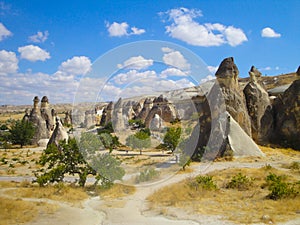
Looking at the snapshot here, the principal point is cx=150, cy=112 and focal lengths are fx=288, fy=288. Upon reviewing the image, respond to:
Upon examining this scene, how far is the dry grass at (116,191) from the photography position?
9.59m

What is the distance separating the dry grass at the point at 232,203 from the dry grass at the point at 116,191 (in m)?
1.10

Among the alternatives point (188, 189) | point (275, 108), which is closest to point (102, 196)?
point (188, 189)

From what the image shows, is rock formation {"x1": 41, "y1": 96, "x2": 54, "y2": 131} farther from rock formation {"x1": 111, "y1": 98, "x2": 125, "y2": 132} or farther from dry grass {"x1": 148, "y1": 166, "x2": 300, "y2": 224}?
dry grass {"x1": 148, "y1": 166, "x2": 300, "y2": 224}

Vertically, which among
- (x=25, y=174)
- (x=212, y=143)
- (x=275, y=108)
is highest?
(x=275, y=108)

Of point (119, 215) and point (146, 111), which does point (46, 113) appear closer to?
point (146, 111)

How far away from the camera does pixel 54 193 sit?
31.0 ft

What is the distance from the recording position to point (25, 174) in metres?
14.3

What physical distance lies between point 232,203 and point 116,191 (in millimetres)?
3955

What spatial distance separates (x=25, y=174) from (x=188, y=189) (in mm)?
8865

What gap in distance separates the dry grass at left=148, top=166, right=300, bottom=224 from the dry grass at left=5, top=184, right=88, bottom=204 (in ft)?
7.75

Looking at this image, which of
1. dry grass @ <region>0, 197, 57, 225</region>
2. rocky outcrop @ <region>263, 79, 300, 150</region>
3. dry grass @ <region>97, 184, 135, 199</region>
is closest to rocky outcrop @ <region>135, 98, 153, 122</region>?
rocky outcrop @ <region>263, 79, 300, 150</region>

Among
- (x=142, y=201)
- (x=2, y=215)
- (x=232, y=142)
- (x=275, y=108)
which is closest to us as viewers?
(x=2, y=215)

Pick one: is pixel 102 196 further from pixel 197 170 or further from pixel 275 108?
pixel 275 108

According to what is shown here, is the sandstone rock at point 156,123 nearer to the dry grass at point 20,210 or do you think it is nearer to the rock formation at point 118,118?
the rock formation at point 118,118
